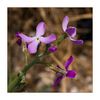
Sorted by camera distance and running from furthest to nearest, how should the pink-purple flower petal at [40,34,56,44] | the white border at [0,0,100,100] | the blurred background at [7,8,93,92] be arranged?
1. the blurred background at [7,8,93,92]
2. the white border at [0,0,100,100]
3. the pink-purple flower petal at [40,34,56,44]

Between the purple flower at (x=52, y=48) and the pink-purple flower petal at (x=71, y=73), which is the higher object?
the purple flower at (x=52, y=48)

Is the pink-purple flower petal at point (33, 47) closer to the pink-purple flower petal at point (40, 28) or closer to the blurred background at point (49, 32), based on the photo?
the pink-purple flower petal at point (40, 28)

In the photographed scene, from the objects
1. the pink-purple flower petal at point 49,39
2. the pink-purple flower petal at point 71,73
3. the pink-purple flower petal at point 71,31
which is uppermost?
the pink-purple flower petal at point 71,31

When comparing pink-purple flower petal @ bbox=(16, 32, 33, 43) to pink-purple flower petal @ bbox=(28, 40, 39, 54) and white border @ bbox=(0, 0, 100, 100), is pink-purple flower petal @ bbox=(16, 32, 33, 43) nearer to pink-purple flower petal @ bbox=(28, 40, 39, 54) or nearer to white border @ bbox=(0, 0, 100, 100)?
pink-purple flower petal @ bbox=(28, 40, 39, 54)

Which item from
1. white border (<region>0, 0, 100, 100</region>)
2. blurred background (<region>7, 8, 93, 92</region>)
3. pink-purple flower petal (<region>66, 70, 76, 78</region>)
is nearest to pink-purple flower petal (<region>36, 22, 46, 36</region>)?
pink-purple flower petal (<region>66, 70, 76, 78</region>)

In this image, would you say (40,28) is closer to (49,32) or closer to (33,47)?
(33,47)
